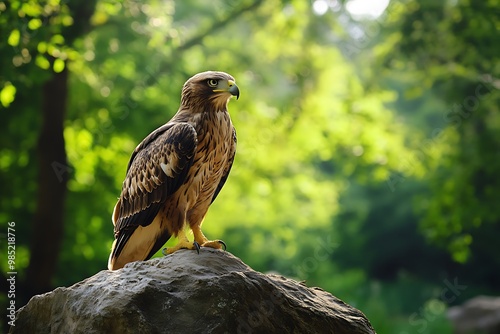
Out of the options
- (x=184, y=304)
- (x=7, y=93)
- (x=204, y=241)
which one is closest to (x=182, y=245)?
(x=204, y=241)

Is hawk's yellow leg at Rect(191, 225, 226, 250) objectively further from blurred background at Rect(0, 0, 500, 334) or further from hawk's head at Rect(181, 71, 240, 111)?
blurred background at Rect(0, 0, 500, 334)

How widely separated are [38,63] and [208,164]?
396 centimetres

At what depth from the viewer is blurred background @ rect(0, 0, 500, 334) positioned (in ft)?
38.4

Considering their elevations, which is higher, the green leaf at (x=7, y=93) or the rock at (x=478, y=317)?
the green leaf at (x=7, y=93)

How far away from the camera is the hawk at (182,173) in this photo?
5227 millimetres

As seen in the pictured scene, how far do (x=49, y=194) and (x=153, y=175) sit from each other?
273 inches

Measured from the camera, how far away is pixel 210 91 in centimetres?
530

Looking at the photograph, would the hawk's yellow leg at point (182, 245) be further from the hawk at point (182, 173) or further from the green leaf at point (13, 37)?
the green leaf at point (13, 37)

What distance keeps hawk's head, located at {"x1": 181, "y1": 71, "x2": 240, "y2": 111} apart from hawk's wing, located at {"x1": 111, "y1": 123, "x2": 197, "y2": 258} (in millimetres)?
216

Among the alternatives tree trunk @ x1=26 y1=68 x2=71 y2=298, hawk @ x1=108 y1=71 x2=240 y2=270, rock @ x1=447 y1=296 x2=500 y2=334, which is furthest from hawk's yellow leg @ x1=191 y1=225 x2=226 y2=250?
rock @ x1=447 y1=296 x2=500 y2=334

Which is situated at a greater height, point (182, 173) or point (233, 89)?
point (233, 89)

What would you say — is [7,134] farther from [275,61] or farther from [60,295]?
[60,295]

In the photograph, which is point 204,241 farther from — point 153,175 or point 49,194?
point 49,194

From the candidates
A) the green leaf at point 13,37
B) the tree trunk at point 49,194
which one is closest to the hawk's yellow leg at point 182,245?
the green leaf at point 13,37
